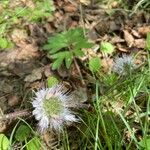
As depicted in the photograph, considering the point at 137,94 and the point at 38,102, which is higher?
the point at 38,102

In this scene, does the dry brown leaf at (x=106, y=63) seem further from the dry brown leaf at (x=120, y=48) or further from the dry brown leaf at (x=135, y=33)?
the dry brown leaf at (x=135, y=33)

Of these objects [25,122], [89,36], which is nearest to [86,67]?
[89,36]

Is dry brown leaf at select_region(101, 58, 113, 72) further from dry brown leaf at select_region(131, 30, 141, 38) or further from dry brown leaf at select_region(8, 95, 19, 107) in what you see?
dry brown leaf at select_region(8, 95, 19, 107)

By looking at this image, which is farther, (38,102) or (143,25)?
(143,25)

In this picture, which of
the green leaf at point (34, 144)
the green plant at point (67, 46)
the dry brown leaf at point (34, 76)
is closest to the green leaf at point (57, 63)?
the green plant at point (67, 46)

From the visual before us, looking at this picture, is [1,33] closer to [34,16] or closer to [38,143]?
[34,16]

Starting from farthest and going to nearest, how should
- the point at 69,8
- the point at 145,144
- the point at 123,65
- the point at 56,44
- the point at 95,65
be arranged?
the point at 69,8, the point at 56,44, the point at 95,65, the point at 123,65, the point at 145,144

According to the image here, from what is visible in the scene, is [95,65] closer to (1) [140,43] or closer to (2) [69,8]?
(1) [140,43]

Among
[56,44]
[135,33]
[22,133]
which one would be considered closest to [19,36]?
[56,44]
